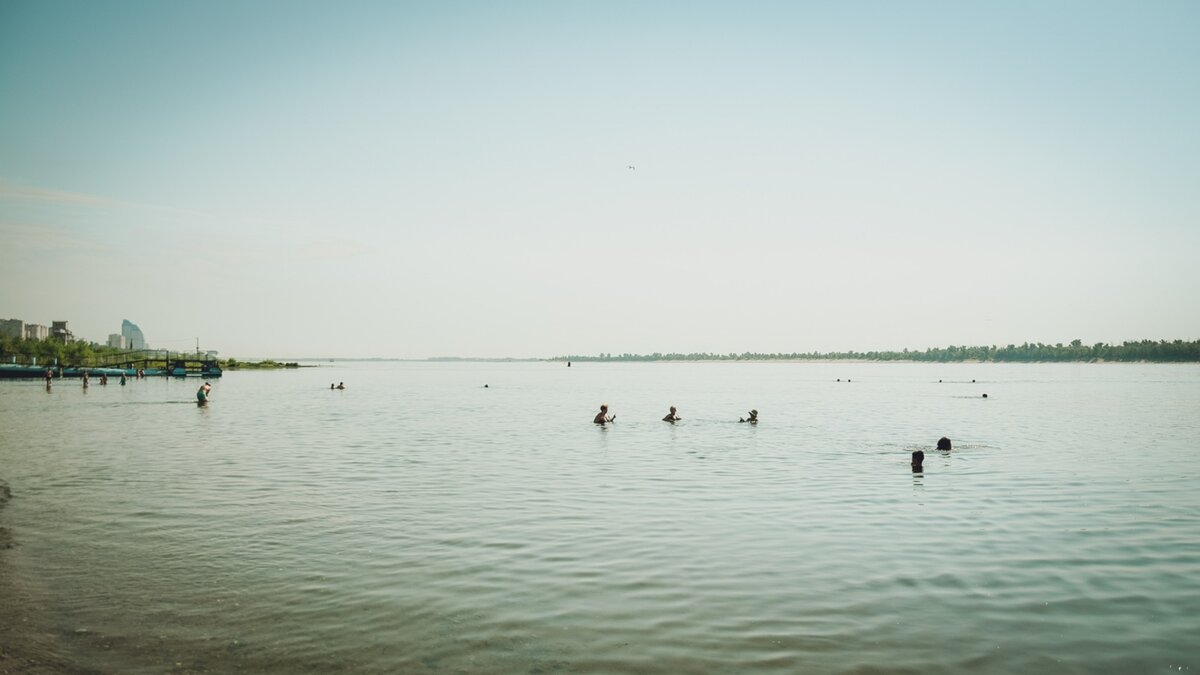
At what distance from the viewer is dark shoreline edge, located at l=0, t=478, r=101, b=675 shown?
1002 centimetres

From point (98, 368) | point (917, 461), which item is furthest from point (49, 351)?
point (917, 461)

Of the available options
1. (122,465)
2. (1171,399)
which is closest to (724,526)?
(122,465)

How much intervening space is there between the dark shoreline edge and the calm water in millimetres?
167

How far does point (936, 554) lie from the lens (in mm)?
16641

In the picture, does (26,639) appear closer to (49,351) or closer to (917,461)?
(917,461)

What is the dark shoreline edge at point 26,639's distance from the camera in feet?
32.9

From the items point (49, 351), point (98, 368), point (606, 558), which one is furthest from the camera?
point (49, 351)

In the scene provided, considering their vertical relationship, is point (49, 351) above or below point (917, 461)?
above

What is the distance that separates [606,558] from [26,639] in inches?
398

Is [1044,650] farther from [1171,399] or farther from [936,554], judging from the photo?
[1171,399]

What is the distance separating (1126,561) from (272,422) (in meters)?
52.5

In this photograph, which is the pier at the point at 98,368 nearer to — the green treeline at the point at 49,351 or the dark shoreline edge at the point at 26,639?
the green treeline at the point at 49,351

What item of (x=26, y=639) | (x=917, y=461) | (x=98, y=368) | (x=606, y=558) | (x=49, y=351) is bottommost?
(x=606, y=558)

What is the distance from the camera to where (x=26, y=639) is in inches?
435
